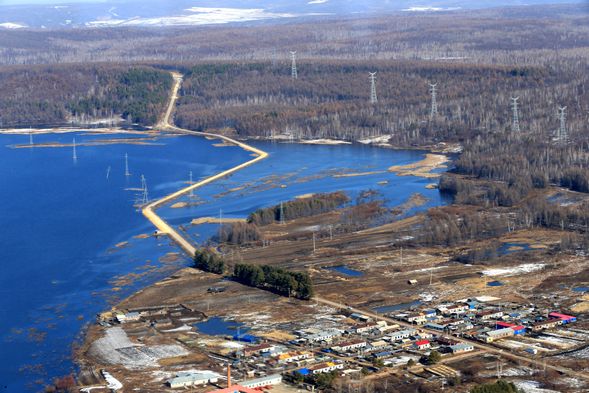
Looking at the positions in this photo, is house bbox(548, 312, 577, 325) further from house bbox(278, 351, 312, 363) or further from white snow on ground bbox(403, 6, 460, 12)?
white snow on ground bbox(403, 6, 460, 12)

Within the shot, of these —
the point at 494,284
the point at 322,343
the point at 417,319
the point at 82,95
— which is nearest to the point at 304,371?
the point at 322,343

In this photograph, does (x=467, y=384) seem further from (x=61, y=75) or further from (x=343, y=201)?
(x=61, y=75)

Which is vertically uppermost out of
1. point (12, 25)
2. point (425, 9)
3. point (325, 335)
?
point (12, 25)

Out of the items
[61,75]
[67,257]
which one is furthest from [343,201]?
[61,75]

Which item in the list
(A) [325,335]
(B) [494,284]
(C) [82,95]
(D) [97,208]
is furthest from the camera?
Answer: (C) [82,95]

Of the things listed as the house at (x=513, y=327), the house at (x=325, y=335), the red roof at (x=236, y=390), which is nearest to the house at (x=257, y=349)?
the house at (x=325, y=335)

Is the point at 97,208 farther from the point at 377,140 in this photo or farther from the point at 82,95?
the point at 82,95

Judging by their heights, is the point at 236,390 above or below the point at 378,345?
above
